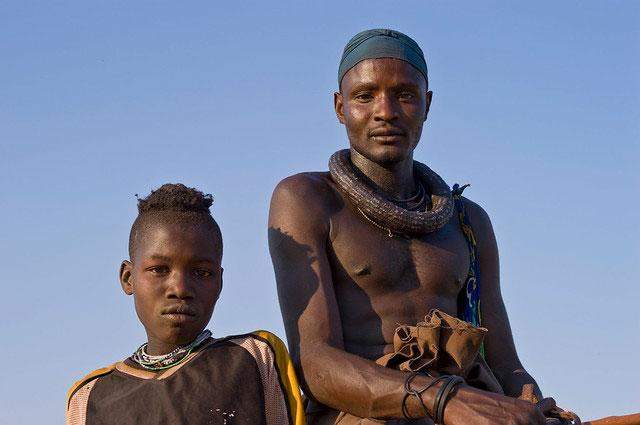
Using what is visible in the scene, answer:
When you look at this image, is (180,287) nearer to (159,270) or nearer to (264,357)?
(159,270)

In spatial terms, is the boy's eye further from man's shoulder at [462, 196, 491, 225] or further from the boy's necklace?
man's shoulder at [462, 196, 491, 225]

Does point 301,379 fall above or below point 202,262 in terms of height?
below

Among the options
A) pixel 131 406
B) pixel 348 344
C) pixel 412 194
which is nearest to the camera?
pixel 131 406

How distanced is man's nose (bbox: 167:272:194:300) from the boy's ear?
0.40m

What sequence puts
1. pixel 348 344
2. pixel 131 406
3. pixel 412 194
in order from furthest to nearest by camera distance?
pixel 412 194
pixel 348 344
pixel 131 406

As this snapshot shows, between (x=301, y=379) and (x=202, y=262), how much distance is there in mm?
878

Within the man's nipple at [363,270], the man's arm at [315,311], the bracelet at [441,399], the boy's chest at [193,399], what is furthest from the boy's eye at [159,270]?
the bracelet at [441,399]

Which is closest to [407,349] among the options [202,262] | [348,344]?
[348,344]

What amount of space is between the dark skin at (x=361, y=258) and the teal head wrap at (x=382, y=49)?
0.18 feet

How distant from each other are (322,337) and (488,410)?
3.74 ft

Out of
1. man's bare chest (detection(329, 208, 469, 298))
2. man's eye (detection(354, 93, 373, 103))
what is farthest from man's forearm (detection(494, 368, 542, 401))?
man's eye (detection(354, 93, 373, 103))

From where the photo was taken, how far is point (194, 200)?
6555 millimetres

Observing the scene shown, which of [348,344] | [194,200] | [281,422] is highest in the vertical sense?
[194,200]

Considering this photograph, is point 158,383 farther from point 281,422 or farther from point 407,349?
point 407,349
